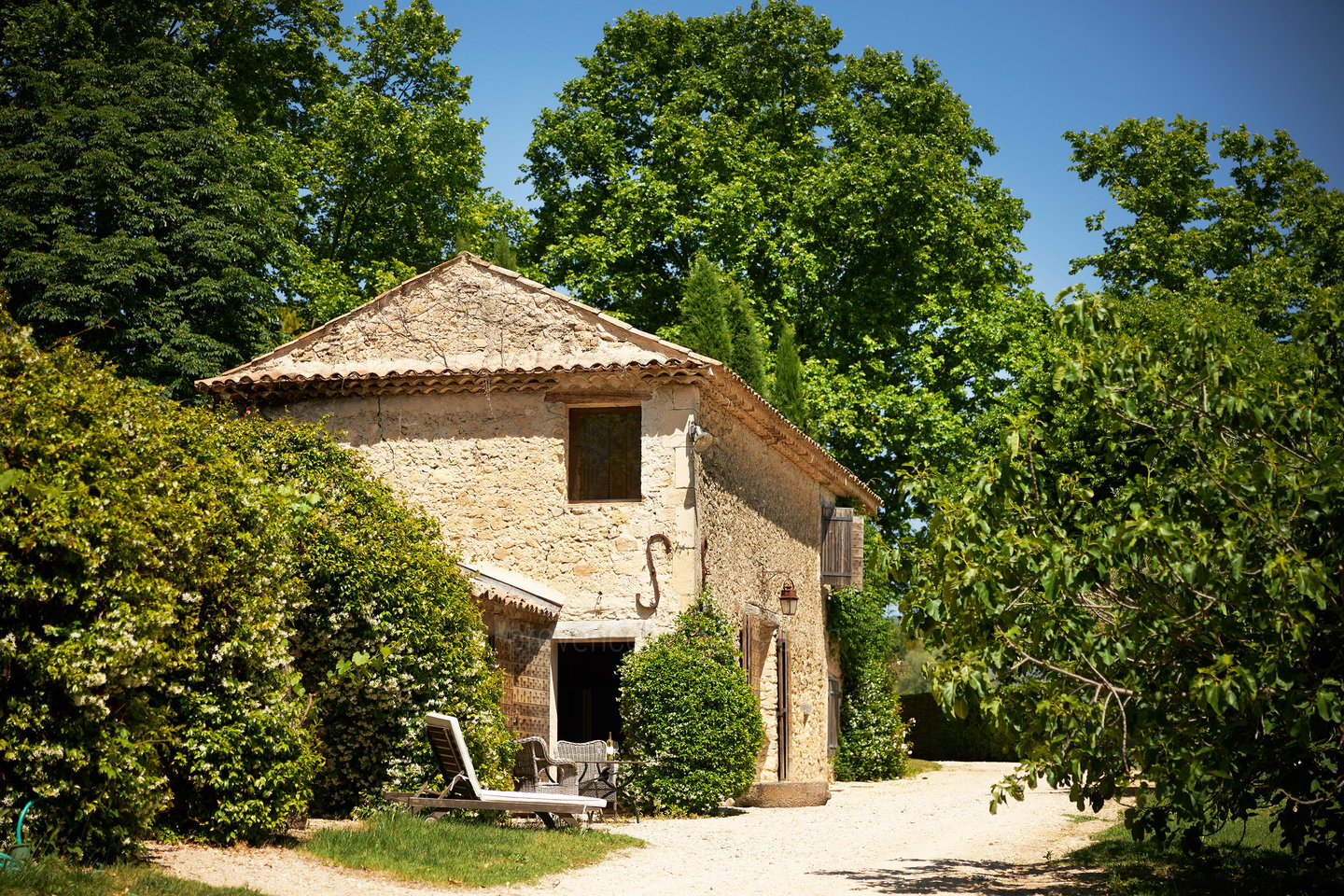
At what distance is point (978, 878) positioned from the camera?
959cm

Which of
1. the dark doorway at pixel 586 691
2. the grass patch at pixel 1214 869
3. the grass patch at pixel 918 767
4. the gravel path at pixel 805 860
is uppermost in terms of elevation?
the dark doorway at pixel 586 691

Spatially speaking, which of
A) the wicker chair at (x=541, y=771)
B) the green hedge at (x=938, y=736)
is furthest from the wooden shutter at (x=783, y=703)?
the green hedge at (x=938, y=736)

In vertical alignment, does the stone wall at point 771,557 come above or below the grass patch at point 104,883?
above

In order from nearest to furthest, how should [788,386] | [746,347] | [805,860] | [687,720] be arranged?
1. [805,860]
2. [687,720]
3. [746,347]
4. [788,386]

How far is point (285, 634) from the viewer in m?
9.23

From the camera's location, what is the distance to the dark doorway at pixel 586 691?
61.4 feet

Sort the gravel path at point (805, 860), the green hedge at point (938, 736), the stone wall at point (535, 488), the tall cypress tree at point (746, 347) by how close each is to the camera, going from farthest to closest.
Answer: the green hedge at point (938, 736), the tall cypress tree at point (746, 347), the stone wall at point (535, 488), the gravel path at point (805, 860)

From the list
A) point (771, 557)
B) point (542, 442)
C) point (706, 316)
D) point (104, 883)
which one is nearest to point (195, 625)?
point (104, 883)

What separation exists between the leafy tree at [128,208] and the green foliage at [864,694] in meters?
11.3

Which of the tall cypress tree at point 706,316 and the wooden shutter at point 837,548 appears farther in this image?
the wooden shutter at point 837,548

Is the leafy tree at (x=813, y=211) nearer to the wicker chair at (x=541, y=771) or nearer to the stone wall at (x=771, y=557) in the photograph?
the stone wall at (x=771, y=557)

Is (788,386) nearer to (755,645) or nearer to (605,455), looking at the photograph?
(755,645)

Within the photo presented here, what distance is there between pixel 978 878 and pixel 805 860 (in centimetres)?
161

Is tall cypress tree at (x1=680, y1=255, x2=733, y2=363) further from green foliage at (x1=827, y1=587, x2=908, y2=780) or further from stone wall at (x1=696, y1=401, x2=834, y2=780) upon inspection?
green foliage at (x1=827, y1=587, x2=908, y2=780)
